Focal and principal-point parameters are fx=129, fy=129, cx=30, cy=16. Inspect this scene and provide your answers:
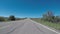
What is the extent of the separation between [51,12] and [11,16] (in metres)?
29.0

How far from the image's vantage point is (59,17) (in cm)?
5216

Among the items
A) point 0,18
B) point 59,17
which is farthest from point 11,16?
point 59,17

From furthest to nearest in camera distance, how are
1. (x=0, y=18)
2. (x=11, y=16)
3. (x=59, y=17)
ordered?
(x=11, y=16)
(x=0, y=18)
(x=59, y=17)

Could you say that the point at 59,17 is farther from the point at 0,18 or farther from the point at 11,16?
the point at 11,16

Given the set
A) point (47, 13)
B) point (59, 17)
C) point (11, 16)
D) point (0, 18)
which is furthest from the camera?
point (11, 16)

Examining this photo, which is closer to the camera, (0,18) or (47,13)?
(0,18)

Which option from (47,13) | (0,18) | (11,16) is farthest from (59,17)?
(11,16)

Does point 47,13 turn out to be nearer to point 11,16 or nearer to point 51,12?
point 51,12

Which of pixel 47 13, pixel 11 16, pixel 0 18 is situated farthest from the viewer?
pixel 11 16

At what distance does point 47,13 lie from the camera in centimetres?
7912

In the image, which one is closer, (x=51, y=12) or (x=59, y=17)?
(x=59, y=17)

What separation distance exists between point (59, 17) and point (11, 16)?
156 ft

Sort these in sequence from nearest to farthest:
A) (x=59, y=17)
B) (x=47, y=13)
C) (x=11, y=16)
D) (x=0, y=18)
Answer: (x=59, y=17), (x=0, y=18), (x=47, y=13), (x=11, y=16)

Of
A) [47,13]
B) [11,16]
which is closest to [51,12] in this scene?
[47,13]
